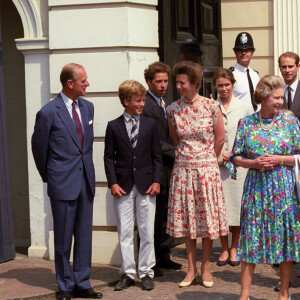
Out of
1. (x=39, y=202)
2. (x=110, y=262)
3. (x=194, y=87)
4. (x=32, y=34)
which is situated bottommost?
(x=110, y=262)

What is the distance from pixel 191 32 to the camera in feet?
29.2

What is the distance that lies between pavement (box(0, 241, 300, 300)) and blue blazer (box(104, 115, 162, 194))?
2.69ft

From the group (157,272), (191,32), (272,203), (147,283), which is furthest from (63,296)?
(191,32)

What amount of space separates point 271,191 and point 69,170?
1.57 metres

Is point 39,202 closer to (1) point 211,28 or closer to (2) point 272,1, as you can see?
(1) point 211,28

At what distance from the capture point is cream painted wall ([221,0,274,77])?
1073 cm

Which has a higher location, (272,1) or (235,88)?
(272,1)

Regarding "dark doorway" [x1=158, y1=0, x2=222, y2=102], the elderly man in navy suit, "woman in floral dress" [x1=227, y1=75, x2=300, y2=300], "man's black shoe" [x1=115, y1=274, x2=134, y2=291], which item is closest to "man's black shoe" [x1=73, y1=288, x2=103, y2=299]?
the elderly man in navy suit

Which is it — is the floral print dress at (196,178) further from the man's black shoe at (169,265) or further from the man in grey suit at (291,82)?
the man in grey suit at (291,82)

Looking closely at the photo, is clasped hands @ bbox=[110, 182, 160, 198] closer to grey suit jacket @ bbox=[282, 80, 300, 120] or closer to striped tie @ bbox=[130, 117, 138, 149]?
striped tie @ bbox=[130, 117, 138, 149]

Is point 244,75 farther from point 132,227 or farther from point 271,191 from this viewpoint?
point 271,191

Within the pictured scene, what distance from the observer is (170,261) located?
762cm

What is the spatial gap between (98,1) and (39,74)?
0.92 meters

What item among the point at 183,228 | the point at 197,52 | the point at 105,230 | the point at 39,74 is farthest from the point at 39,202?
the point at 197,52
